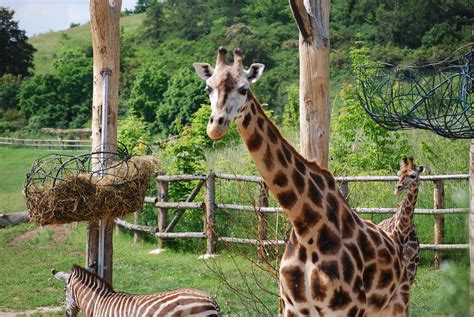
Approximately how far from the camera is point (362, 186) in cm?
1364

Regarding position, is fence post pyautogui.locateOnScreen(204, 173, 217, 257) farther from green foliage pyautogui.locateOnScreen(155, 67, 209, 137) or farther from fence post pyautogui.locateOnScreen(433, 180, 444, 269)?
green foliage pyautogui.locateOnScreen(155, 67, 209, 137)

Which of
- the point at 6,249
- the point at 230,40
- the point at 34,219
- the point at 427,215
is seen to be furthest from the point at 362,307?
the point at 230,40

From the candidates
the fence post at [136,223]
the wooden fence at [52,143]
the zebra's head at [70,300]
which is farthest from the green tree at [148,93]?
the zebra's head at [70,300]

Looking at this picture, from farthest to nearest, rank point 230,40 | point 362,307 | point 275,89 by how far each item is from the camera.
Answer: point 230,40 → point 275,89 → point 362,307

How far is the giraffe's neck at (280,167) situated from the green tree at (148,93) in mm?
26563

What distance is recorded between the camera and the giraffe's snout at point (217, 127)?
412 cm

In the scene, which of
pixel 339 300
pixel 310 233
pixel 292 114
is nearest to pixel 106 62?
pixel 310 233

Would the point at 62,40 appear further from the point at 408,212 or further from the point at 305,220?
the point at 305,220

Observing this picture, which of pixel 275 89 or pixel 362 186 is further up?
pixel 275 89

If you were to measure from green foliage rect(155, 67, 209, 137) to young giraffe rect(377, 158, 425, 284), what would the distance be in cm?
2015

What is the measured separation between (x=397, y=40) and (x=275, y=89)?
4.66 m

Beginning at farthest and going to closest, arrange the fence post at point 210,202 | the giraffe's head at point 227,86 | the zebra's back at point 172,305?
the fence post at point 210,202, the zebra's back at point 172,305, the giraffe's head at point 227,86

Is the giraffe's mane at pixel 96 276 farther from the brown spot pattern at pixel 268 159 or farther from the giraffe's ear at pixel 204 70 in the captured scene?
the giraffe's ear at pixel 204 70

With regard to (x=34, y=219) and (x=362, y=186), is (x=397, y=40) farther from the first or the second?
(x=34, y=219)
